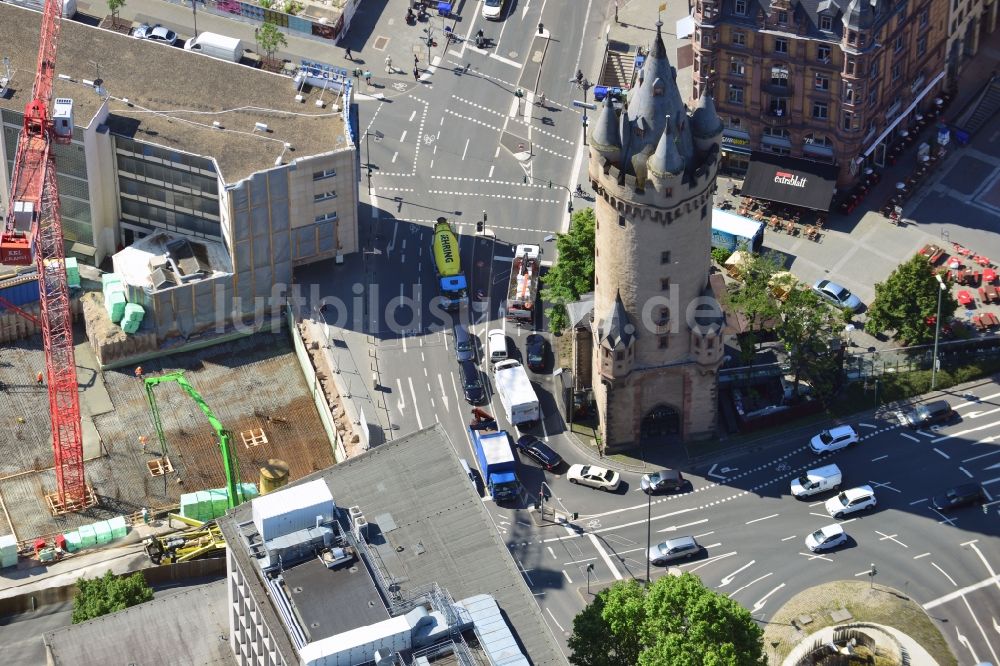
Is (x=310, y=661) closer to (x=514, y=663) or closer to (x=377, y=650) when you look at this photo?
(x=377, y=650)

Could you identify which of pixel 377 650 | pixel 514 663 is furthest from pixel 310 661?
pixel 514 663
